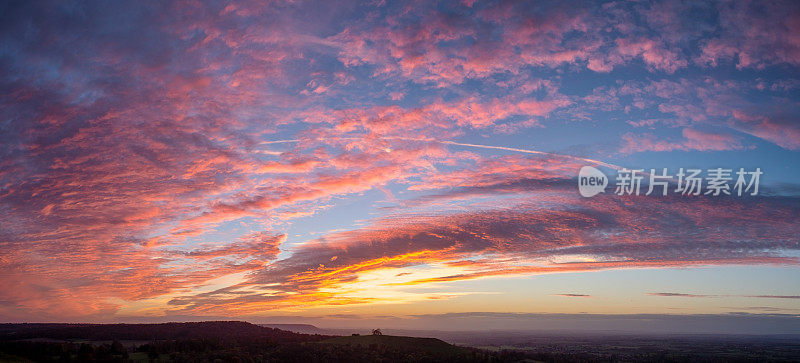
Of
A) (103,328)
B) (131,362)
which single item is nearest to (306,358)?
(131,362)

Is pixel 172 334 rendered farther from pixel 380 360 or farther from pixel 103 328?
pixel 380 360

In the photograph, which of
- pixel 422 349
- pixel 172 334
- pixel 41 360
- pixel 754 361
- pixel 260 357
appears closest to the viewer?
pixel 41 360

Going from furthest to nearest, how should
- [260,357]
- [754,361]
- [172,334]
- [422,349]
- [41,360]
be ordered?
[754,361]
[172,334]
[422,349]
[260,357]
[41,360]

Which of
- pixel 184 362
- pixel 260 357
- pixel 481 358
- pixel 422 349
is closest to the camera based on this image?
pixel 184 362

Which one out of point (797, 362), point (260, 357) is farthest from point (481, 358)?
point (797, 362)

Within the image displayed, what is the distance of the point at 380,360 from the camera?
83.8 metres

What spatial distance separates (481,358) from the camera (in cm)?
9075

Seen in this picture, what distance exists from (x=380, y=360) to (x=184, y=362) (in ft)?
110

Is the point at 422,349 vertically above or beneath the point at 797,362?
above

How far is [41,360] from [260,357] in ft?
108

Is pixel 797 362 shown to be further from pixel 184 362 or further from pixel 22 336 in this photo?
pixel 22 336

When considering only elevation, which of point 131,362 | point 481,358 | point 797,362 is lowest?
point 797,362

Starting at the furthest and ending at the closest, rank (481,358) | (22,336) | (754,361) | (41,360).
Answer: (754,361) < (22,336) < (481,358) < (41,360)

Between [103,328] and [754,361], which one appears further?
[754,361]
